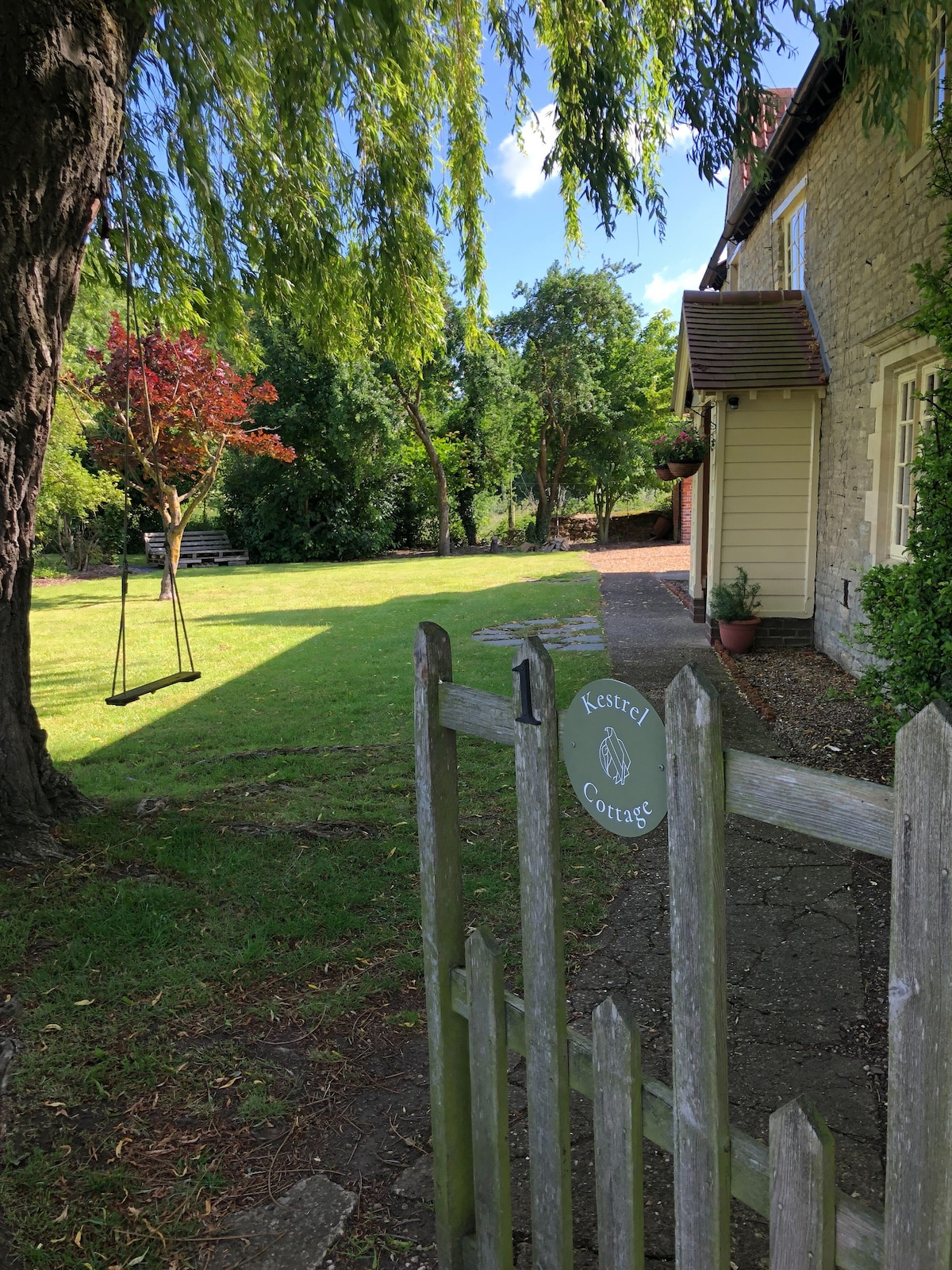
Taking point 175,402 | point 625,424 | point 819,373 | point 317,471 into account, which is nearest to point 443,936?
point 819,373

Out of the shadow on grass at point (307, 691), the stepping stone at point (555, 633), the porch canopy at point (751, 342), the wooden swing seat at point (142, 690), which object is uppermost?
the porch canopy at point (751, 342)

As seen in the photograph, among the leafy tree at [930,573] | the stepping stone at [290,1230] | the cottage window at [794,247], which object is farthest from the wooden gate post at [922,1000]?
the cottage window at [794,247]

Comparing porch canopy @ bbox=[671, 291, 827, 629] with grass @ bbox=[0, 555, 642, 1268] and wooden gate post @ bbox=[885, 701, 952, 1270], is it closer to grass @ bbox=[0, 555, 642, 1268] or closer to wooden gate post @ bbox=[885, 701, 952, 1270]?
grass @ bbox=[0, 555, 642, 1268]

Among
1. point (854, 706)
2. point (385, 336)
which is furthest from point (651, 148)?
point (854, 706)

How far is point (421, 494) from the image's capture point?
100 ft

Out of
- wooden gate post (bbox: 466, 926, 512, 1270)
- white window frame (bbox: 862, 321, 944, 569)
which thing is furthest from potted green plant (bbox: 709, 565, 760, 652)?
wooden gate post (bbox: 466, 926, 512, 1270)

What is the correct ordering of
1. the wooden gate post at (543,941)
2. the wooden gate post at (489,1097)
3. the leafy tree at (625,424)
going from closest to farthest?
the wooden gate post at (543,941), the wooden gate post at (489,1097), the leafy tree at (625,424)

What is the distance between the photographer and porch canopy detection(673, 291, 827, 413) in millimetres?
9312

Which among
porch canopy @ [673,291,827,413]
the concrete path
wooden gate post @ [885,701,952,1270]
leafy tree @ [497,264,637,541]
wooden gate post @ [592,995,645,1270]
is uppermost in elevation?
leafy tree @ [497,264,637,541]

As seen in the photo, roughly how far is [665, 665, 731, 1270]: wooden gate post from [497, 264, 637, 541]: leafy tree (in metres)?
29.5

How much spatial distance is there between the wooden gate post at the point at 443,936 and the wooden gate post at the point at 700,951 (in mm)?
708

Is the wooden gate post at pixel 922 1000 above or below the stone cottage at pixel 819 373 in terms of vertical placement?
below

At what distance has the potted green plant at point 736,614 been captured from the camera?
32.1 ft

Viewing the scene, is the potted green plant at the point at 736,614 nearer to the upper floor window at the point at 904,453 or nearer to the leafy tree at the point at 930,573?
the upper floor window at the point at 904,453
